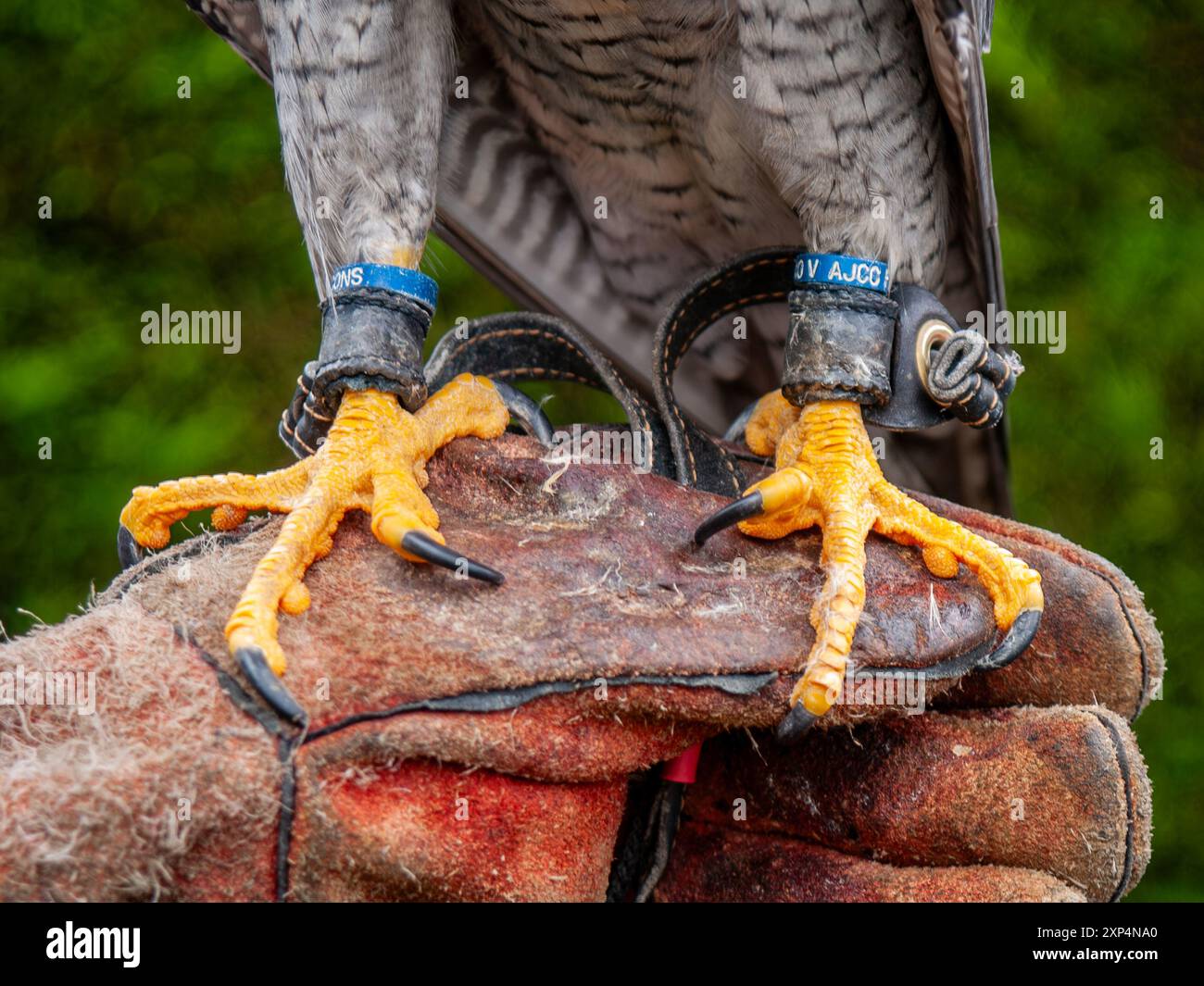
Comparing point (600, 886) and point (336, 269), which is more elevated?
point (336, 269)

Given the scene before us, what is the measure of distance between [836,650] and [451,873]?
1.21 feet

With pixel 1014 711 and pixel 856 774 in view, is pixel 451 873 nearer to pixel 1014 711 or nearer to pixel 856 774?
pixel 856 774

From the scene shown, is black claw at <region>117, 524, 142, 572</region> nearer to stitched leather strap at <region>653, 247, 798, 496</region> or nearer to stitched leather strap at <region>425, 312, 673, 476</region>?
stitched leather strap at <region>425, 312, 673, 476</region>

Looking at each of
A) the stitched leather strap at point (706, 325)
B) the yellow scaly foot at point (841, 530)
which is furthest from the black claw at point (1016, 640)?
the stitched leather strap at point (706, 325)

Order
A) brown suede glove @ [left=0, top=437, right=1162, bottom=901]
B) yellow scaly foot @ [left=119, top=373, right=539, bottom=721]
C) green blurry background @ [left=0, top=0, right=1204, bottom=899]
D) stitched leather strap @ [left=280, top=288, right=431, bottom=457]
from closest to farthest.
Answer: brown suede glove @ [left=0, top=437, right=1162, bottom=901] → yellow scaly foot @ [left=119, top=373, right=539, bottom=721] → stitched leather strap @ [left=280, top=288, right=431, bottom=457] → green blurry background @ [left=0, top=0, right=1204, bottom=899]

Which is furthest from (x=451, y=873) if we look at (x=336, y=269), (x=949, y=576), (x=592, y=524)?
(x=336, y=269)

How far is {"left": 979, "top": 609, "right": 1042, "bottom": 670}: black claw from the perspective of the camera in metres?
1.11

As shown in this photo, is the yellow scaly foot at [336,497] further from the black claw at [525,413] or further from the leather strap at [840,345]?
the leather strap at [840,345]

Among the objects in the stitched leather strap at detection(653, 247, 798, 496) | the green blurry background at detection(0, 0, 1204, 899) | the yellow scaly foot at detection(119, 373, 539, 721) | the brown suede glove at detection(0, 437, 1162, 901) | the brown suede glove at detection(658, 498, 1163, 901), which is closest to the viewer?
the brown suede glove at detection(0, 437, 1162, 901)

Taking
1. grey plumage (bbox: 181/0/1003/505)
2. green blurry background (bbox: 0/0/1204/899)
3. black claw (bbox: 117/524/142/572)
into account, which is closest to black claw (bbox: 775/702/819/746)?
grey plumage (bbox: 181/0/1003/505)

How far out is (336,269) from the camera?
1325 mm

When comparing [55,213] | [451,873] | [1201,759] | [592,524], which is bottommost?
[1201,759]

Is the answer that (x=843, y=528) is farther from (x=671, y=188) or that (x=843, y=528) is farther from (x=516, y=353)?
(x=671, y=188)

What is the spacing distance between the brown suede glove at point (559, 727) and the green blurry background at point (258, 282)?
126 cm
